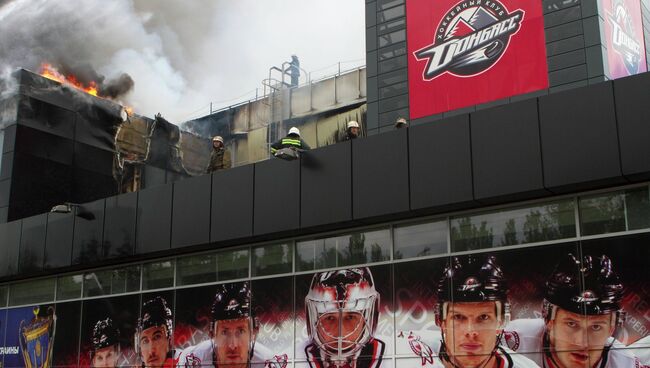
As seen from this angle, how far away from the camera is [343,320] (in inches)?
564

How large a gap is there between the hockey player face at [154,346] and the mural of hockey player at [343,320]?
14.6 ft

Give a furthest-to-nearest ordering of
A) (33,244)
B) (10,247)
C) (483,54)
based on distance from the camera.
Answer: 1. (483,54)
2. (10,247)
3. (33,244)

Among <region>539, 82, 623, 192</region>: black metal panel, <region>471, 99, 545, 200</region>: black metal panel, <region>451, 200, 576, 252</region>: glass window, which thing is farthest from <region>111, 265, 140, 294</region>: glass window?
<region>539, 82, 623, 192</region>: black metal panel

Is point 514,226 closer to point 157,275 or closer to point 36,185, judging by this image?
point 157,275

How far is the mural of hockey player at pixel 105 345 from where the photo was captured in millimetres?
18688

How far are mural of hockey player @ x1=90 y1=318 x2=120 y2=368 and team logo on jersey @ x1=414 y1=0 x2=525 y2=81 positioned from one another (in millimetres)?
15126

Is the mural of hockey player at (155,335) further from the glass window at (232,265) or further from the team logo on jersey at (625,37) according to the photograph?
the team logo on jersey at (625,37)

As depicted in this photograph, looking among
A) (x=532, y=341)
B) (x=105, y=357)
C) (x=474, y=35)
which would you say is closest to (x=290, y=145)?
(x=532, y=341)

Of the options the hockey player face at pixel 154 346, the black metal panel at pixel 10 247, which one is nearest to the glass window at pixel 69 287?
the black metal panel at pixel 10 247

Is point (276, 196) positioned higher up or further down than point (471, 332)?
higher up

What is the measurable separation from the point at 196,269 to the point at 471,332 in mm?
7335

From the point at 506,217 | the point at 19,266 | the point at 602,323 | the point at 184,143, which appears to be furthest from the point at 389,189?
the point at 184,143

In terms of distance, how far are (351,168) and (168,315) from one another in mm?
6412

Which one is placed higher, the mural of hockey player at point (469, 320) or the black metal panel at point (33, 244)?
the black metal panel at point (33, 244)
